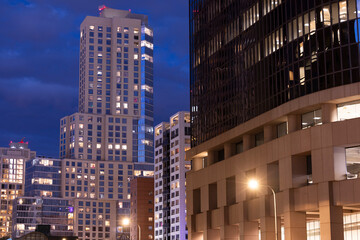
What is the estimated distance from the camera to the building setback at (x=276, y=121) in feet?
247

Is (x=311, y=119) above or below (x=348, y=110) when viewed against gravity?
below

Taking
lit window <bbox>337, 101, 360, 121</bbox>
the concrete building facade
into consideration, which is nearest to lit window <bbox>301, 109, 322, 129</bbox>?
the concrete building facade

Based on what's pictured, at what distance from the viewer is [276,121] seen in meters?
87.1

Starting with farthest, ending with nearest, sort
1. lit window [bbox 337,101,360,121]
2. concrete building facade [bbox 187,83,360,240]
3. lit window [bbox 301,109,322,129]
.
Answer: lit window [bbox 301,109,322,129], lit window [bbox 337,101,360,121], concrete building facade [bbox 187,83,360,240]

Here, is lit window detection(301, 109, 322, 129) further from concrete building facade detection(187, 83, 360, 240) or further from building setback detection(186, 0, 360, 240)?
building setback detection(186, 0, 360, 240)

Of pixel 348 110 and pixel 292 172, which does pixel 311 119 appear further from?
pixel 292 172

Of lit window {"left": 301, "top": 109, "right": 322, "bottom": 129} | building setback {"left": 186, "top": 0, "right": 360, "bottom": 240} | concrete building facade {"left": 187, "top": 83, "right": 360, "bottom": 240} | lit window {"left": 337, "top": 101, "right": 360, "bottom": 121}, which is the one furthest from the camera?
lit window {"left": 301, "top": 109, "right": 322, "bottom": 129}

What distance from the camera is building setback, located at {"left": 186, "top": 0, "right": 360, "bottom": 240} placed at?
247 ft

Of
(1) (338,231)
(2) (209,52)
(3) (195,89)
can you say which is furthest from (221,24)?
(1) (338,231)

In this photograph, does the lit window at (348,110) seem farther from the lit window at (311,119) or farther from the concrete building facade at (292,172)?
the lit window at (311,119)

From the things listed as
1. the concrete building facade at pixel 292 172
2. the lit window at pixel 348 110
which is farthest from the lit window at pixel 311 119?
the lit window at pixel 348 110

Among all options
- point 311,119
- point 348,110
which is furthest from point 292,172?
point 348,110

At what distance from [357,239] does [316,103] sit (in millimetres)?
18270

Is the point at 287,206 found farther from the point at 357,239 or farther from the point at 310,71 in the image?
the point at 310,71
